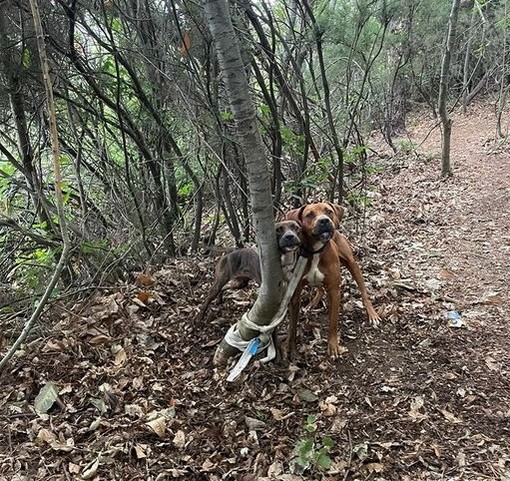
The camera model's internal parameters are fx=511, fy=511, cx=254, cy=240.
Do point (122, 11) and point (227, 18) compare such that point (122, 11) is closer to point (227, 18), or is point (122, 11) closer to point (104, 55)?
point (104, 55)

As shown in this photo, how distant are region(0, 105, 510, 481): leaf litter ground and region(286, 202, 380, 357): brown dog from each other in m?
0.23

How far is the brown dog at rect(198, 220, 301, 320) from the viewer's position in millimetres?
3100

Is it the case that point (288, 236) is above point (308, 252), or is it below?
above

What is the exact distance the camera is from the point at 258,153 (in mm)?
2912

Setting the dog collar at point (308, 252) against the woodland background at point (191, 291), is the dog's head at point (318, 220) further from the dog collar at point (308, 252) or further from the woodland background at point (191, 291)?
the woodland background at point (191, 291)

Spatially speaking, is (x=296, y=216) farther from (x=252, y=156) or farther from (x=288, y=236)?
(x=252, y=156)

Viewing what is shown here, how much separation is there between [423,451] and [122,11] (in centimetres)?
392


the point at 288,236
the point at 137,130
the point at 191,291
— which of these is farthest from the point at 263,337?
the point at 137,130

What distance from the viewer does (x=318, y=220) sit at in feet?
10.6

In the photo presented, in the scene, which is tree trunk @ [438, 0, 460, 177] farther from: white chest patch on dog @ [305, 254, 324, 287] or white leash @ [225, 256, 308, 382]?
white leash @ [225, 256, 308, 382]

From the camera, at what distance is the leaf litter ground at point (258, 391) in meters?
2.72

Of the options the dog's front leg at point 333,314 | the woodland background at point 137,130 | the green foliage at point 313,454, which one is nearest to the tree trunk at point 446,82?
the woodland background at point 137,130

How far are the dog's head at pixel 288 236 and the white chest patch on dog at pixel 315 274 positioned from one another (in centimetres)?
31

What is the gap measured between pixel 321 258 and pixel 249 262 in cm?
50
